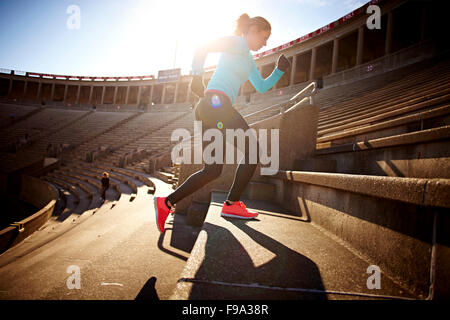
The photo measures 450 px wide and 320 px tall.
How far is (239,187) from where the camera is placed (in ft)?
6.78

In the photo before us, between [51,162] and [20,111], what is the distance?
2281 centimetres

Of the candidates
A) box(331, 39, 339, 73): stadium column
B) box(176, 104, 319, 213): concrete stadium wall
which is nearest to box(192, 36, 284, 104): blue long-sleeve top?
box(176, 104, 319, 213): concrete stadium wall

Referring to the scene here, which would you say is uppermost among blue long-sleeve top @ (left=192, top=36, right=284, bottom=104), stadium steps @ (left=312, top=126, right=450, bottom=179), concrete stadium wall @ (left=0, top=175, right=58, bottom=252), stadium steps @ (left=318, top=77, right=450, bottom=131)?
stadium steps @ (left=318, top=77, right=450, bottom=131)

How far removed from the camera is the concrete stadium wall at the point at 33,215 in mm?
5031

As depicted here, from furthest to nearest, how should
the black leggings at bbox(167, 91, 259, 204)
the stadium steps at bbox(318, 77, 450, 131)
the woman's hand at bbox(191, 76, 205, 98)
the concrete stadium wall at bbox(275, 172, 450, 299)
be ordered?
1. the stadium steps at bbox(318, 77, 450, 131)
2. the woman's hand at bbox(191, 76, 205, 98)
3. the black leggings at bbox(167, 91, 259, 204)
4. the concrete stadium wall at bbox(275, 172, 450, 299)

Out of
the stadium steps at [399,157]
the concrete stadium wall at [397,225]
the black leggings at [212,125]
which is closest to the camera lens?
the concrete stadium wall at [397,225]

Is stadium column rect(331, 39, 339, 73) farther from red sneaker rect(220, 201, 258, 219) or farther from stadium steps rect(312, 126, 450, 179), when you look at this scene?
red sneaker rect(220, 201, 258, 219)

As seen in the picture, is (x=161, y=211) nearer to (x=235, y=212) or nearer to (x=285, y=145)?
(x=235, y=212)

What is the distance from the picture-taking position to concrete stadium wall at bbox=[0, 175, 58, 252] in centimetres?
503

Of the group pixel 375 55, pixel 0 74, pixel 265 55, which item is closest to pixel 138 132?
pixel 265 55

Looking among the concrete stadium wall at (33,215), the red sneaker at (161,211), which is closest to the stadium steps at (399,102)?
the red sneaker at (161,211)

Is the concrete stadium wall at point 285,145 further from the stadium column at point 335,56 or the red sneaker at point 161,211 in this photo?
the stadium column at point 335,56

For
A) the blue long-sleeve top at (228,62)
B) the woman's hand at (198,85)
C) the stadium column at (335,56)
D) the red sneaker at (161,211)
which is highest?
the stadium column at (335,56)
